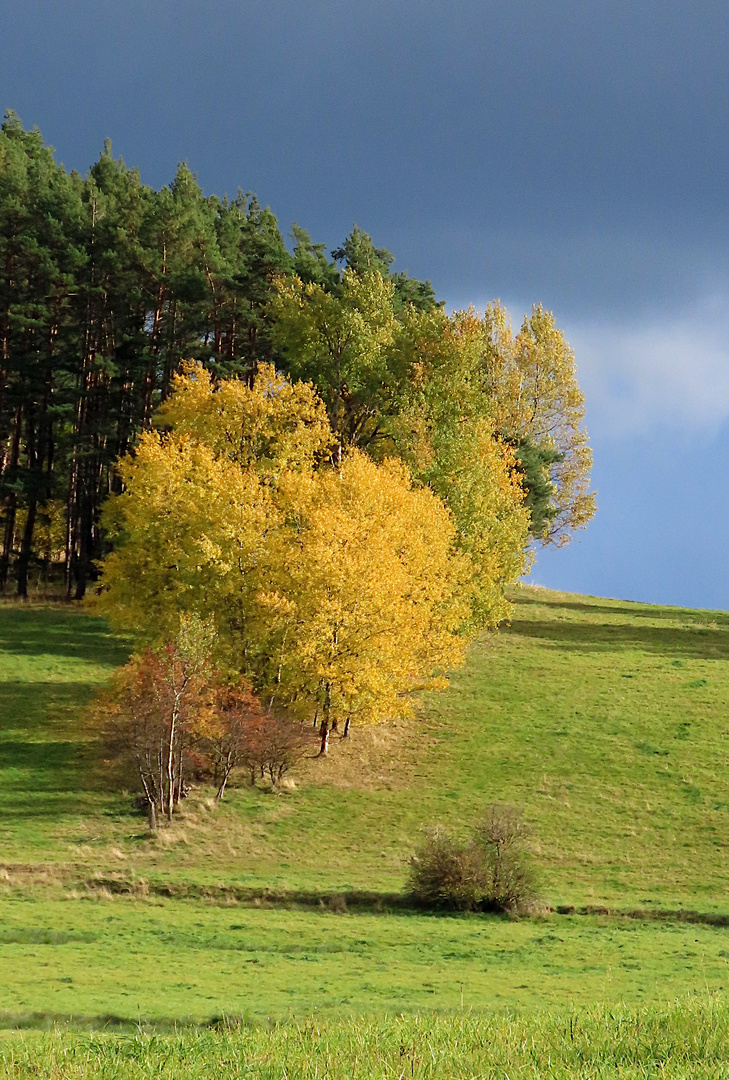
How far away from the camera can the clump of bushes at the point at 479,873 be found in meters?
30.7

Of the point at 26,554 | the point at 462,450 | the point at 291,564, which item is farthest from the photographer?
the point at 26,554

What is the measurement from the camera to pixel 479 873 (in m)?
31.0

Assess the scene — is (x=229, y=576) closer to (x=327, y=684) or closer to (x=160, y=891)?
(x=327, y=684)

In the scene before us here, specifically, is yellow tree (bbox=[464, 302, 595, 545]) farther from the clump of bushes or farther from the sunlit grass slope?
the clump of bushes

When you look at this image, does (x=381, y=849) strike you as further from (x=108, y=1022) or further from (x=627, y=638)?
(x=627, y=638)

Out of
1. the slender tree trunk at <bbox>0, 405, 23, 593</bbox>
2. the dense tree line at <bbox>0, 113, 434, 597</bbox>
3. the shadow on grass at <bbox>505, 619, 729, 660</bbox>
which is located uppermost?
the dense tree line at <bbox>0, 113, 434, 597</bbox>

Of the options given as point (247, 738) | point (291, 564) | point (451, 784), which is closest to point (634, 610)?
point (451, 784)

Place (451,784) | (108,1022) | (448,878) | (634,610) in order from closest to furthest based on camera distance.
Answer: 1. (108,1022)
2. (448,878)
3. (451,784)
4. (634,610)

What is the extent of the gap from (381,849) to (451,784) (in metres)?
6.71

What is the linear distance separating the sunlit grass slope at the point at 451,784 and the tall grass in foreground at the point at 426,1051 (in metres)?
20.5

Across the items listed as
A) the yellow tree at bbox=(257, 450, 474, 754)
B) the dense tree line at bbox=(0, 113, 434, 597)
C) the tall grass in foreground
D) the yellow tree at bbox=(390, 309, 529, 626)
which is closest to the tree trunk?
the dense tree line at bbox=(0, 113, 434, 597)

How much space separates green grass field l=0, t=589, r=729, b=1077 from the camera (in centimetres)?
1931

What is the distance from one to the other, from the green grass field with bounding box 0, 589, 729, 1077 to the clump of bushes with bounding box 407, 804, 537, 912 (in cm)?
101

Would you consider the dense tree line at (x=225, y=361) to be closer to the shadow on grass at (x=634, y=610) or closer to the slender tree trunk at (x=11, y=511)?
the slender tree trunk at (x=11, y=511)
